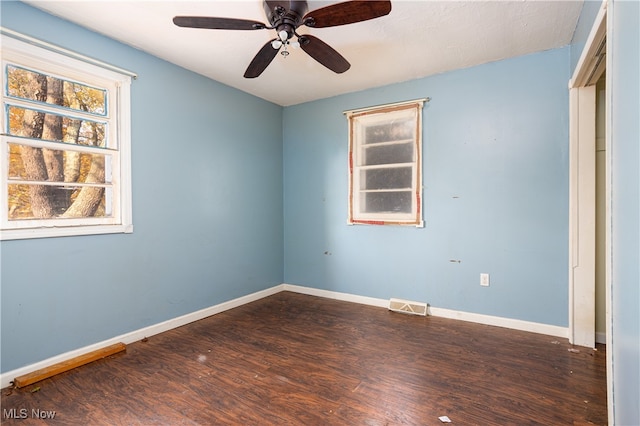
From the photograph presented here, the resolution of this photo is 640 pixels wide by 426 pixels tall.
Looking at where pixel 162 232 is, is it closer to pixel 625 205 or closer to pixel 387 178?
pixel 387 178

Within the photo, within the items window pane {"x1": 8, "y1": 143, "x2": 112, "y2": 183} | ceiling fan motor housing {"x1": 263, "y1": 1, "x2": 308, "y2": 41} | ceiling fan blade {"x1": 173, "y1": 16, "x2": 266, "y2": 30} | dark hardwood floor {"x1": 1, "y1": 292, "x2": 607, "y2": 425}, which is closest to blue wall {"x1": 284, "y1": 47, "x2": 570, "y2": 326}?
dark hardwood floor {"x1": 1, "y1": 292, "x2": 607, "y2": 425}

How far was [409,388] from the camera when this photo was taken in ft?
6.78

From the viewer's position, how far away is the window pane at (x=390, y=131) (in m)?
3.57

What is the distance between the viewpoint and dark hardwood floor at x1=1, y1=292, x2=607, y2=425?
1.81m

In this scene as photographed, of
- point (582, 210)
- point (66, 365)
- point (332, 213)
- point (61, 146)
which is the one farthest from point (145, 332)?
point (582, 210)

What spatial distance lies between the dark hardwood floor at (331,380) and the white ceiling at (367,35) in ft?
8.50

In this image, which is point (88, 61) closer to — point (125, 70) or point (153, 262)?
point (125, 70)

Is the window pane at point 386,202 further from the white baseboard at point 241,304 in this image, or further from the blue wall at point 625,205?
the blue wall at point 625,205

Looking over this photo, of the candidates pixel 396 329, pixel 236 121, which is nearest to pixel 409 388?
pixel 396 329

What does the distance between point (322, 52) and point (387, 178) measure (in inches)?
71.3

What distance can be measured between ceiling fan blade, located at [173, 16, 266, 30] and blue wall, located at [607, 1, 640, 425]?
178cm

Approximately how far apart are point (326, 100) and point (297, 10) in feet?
7.37

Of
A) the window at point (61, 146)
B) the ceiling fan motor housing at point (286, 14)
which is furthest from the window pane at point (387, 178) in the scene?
the window at point (61, 146)

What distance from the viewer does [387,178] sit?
3725 mm
